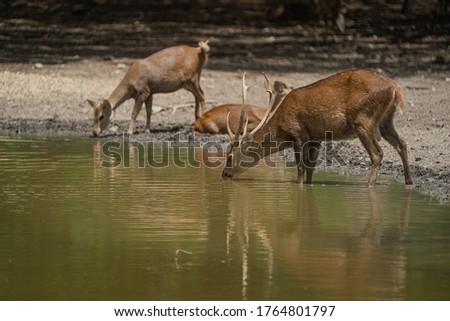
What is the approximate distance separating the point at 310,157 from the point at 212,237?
336 cm

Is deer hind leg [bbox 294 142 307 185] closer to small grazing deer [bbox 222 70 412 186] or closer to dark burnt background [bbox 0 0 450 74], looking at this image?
small grazing deer [bbox 222 70 412 186]

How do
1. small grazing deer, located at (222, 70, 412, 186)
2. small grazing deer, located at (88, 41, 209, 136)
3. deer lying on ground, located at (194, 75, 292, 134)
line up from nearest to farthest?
1. small grazing deer, located at (222, 70, 412, 186)
2. deer lying on ground, located at (194, 75, 292, 134)
3. small grazing deer, located at (88, 41, 209, 136)

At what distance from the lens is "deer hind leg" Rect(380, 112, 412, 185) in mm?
12125

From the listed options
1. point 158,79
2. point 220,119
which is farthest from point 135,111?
point 220,119

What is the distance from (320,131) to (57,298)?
5377mm

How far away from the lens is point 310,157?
12.5 meters

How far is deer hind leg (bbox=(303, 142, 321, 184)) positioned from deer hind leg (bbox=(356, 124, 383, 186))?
2.01 feet

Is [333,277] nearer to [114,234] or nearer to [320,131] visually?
[114,234]

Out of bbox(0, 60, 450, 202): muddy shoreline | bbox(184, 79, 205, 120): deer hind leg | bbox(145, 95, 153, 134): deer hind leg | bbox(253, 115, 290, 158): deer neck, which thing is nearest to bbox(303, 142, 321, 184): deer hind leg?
bbox(253, 115, 290, 158): deer neck

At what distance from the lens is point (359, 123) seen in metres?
12.0

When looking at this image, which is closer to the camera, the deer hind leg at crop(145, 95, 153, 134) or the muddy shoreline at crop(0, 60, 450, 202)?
the muddy shoreline at crop(0, 60, 450, 202)

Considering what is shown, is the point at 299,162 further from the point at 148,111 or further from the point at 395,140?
the point at 148,111

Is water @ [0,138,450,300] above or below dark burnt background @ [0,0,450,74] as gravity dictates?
below

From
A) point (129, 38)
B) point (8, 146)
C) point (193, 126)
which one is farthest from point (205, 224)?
point (129, 38)
